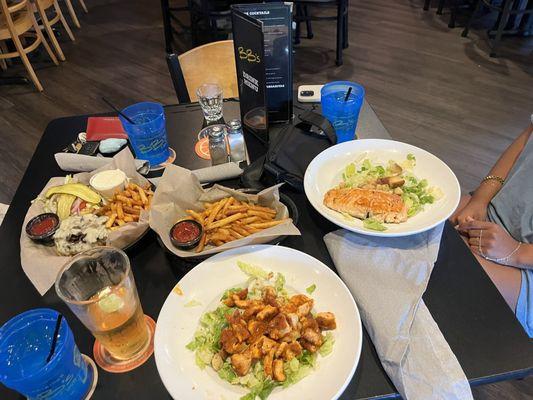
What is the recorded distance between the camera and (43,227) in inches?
46.0

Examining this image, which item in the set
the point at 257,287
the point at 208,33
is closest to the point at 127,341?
the point at 257,287

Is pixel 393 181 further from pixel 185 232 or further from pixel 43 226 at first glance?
pixel 43 226

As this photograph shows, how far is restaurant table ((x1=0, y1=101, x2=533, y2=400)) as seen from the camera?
2.95ft

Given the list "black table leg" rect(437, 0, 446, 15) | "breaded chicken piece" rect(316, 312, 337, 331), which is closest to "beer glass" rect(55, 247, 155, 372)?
"breaded chicken piece" rect(316, 312, 337, 331)

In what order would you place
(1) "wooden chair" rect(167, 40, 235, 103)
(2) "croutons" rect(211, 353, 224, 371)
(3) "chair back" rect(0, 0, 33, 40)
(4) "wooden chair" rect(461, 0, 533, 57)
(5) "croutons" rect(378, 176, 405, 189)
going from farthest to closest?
1. (4) "wooden chair" rect(461, 0, 533, 57)
2. (3) "chair back" rect(0, 0, 33, 40)
3. (1) "wooden chair" rect(167, 40, 235, 103)
4. (5) "croutons" rect(378, 176, 405, 189)
5. (2) "croutons" rect(211, 353, 224, 371)

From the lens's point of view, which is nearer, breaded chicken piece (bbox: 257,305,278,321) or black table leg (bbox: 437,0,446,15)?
breaded chicken piece (bbox: 257,305,278,321)

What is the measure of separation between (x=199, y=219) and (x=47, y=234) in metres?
0.43

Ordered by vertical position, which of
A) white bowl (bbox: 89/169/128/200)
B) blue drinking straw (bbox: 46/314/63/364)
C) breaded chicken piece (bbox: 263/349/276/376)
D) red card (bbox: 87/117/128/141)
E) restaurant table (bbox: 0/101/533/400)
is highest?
blue drinking straw (bbox: 46/314/63/364)

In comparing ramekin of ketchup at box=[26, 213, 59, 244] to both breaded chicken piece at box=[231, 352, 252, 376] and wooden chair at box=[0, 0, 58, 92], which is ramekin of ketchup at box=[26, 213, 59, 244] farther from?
wooden chair at box=[0, 0, 58, 92]

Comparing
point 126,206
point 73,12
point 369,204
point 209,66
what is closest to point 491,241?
point 369,204

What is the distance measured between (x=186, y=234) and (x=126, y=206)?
0.25 meters

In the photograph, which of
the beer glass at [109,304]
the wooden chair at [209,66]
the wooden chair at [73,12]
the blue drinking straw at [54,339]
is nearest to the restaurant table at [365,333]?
the beer glass at [109,304]

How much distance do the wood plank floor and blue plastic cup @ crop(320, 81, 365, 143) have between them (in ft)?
5.32

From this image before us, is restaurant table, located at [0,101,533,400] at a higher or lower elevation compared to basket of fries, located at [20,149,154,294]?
lower
